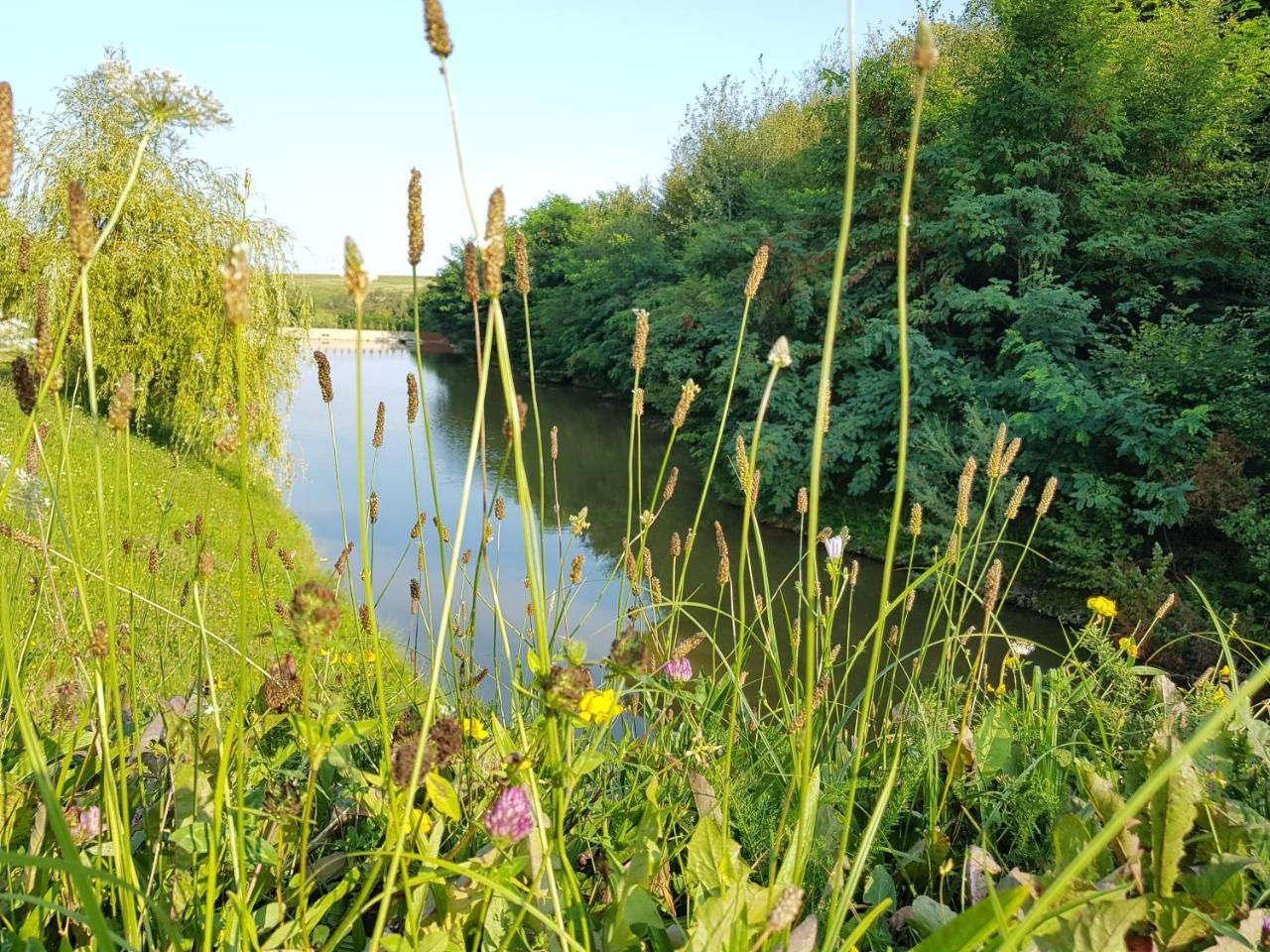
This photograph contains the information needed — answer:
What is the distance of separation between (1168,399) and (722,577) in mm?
6866

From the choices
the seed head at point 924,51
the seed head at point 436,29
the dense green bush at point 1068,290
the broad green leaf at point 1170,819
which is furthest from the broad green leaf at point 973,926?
the dense green bush at point 1068,290

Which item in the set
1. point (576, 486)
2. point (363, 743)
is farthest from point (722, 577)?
point (576, 486)

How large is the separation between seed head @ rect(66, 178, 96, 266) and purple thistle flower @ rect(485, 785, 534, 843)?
46 cm

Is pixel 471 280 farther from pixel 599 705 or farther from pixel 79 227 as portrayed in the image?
pixel 599 705

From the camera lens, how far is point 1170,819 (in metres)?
0.78

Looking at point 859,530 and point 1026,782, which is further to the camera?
point 859,530

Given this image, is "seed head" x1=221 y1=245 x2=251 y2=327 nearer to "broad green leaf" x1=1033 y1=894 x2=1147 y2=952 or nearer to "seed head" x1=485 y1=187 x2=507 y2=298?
"seed head" x1=485 y1=187 x2=507 y2=298

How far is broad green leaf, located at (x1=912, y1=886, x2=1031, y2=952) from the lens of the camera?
611 mm

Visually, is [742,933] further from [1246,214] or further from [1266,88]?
[1266,88]

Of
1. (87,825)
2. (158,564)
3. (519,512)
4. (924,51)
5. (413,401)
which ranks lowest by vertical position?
(519,512)

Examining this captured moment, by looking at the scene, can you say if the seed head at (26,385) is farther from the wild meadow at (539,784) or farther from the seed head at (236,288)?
the seed head at (236,288)

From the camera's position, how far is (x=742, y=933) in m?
0.64

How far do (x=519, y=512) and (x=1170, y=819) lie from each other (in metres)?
6.39

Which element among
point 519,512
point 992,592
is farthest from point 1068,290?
point 992,592
